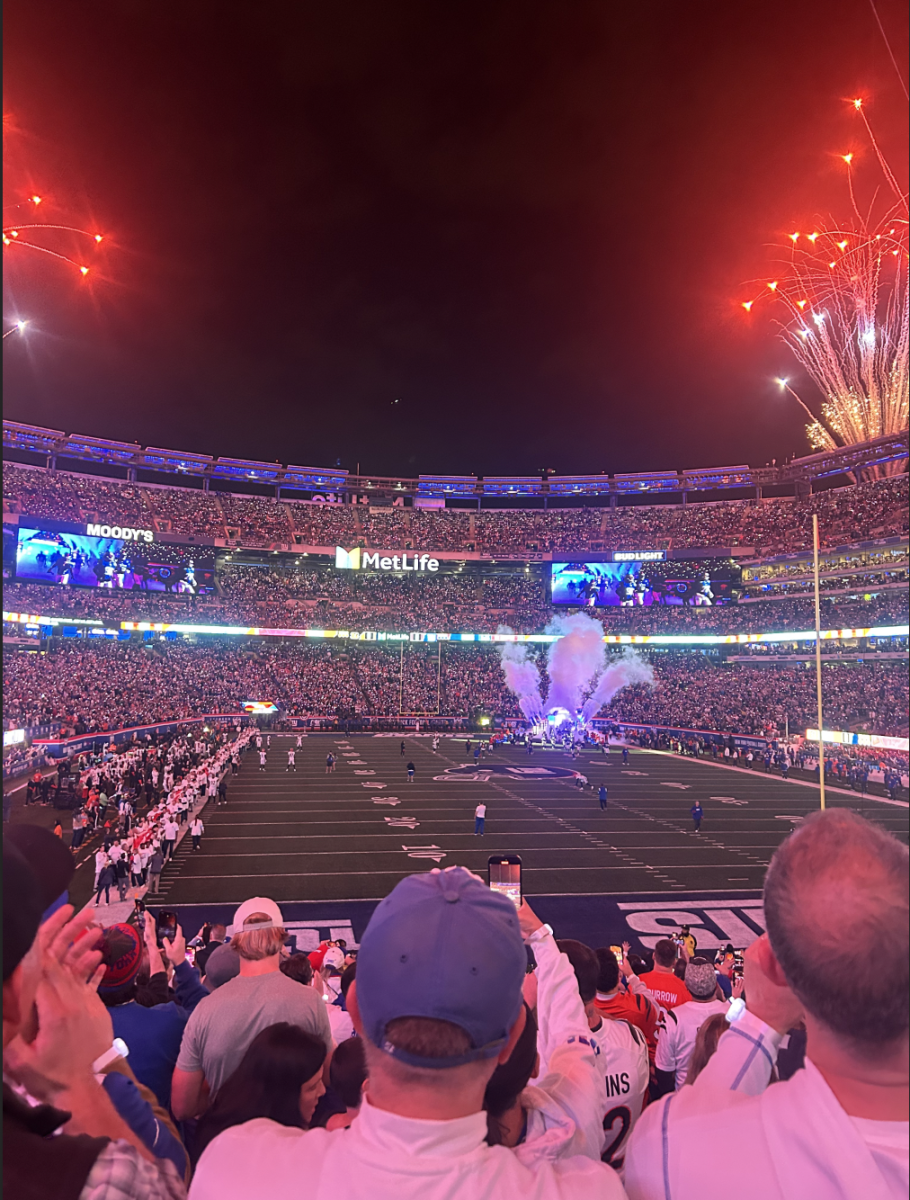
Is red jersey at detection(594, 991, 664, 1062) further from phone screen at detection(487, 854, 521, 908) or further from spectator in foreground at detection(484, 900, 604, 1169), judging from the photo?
spectator in foreground at detection(484, 900, 604, 1169)

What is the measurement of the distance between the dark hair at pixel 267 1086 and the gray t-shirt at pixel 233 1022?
0.53 meters

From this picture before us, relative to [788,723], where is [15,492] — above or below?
above

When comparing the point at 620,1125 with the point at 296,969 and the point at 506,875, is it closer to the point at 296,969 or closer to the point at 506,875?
the point at 506,875

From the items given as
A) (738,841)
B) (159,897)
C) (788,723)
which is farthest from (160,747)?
(788,723)

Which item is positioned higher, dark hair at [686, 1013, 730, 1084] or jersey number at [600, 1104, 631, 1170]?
dark hair at [686, 1013, 730, 1084]

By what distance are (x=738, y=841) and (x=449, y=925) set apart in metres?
21.1

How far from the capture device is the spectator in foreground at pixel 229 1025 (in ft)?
9.95

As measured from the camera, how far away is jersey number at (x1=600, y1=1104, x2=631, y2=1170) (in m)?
3.02

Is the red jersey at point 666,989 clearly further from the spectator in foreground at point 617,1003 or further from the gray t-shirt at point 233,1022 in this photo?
the gray t-shirt at point 233,1022

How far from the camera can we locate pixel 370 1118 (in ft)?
4.86

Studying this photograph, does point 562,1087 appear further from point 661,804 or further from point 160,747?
point 160,747

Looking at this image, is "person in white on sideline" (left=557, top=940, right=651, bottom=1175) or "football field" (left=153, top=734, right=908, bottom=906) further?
"football field" (left=153, top=734, right=908, bottom=906)

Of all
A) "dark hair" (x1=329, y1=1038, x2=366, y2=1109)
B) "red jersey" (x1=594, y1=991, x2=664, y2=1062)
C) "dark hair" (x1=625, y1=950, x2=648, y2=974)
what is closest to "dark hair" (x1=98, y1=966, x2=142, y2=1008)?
"dark hair" (x1=329, y1=1038, x2=366, y2=1109)

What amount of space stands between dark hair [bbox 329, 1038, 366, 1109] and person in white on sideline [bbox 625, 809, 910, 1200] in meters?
1.58
